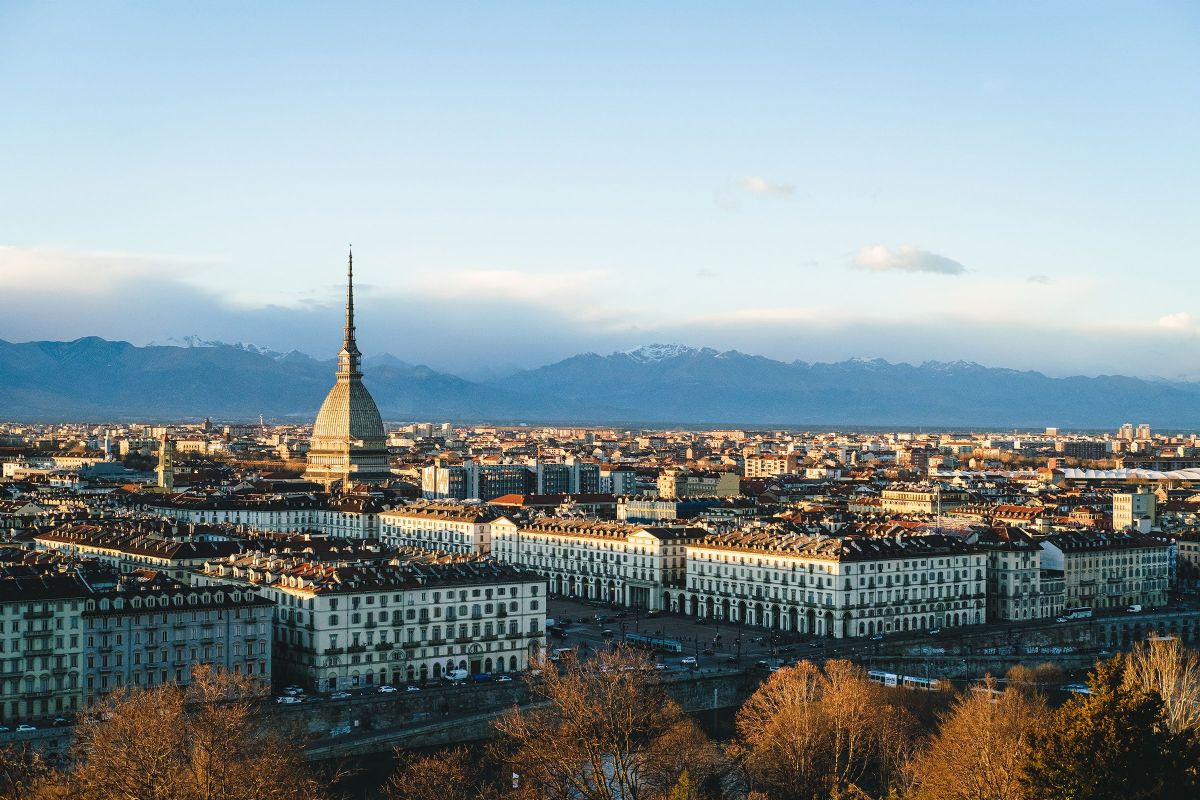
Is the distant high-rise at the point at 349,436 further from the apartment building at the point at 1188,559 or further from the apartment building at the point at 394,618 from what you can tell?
the apartment building at the point at 394,618

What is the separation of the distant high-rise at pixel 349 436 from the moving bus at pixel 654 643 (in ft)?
335

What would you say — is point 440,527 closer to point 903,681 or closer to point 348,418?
point 903,681

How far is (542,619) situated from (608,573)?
27737 millimetres

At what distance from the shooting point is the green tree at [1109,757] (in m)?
37.9

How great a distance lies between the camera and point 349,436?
600ft

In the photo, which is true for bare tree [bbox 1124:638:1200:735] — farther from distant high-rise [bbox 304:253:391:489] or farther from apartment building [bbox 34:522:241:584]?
distant high-rise [bbox 304:253:391:489]

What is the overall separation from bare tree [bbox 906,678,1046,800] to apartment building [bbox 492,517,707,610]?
41.6m

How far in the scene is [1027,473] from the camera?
199 m

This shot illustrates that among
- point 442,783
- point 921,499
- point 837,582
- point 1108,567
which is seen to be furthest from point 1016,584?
point 442,783

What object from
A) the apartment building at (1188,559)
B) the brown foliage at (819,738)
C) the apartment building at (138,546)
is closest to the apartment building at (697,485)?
the apartment building at (1188,559)

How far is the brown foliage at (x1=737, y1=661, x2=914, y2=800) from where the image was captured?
5034 centimetres

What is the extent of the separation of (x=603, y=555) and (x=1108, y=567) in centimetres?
2977

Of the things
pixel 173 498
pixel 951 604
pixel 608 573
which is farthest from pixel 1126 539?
pixel 173 498

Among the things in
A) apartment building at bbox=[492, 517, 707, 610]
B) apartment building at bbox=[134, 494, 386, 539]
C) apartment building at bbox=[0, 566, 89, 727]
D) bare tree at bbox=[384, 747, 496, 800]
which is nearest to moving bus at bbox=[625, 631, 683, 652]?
apartment building at bbox=[492, 517, 707, 610]
